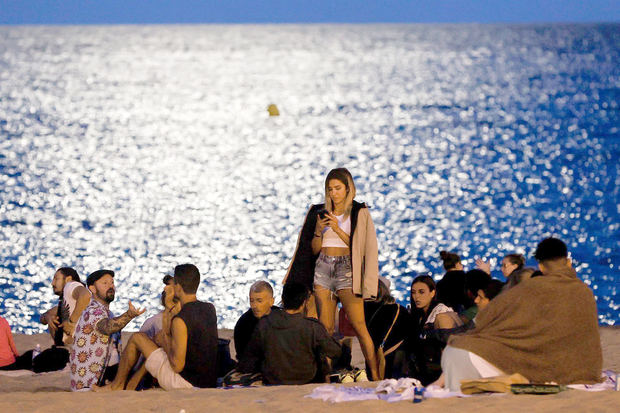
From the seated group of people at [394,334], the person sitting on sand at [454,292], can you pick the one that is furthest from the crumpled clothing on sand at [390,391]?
the person sitting on sand at [454,292]

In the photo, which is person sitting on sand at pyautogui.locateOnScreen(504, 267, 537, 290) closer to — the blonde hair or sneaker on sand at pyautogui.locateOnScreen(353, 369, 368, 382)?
sneaker on sand at pyautogui.locateOnScreen(353, 369, 368, 382)

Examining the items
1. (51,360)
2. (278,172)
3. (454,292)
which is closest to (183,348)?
(454,292)

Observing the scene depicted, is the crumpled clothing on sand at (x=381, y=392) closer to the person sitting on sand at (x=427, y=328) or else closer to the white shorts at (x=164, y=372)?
the person sitting on sand at (x=427, y=328)

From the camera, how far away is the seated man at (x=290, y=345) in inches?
369

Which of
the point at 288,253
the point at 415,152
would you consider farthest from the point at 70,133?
the point at 288,253

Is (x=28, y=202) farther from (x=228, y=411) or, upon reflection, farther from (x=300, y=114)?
(x=300, y=114)

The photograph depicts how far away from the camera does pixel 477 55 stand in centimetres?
19050

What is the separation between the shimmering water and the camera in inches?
1468

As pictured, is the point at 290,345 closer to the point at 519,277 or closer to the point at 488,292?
the point at 488,292

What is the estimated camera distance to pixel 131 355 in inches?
372

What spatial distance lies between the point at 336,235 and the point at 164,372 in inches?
86.9

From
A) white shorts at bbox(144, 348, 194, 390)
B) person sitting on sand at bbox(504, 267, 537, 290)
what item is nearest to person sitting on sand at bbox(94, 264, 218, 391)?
white shorts at bbox(144, 348, 194, 390)

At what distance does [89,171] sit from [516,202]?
92.4ft

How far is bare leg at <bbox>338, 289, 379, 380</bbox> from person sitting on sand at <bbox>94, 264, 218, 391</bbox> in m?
1.45
